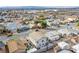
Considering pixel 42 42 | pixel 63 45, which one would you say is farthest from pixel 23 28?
pixel 63 45

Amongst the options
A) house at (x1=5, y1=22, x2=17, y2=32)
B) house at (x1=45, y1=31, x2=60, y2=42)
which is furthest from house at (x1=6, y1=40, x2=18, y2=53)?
house at (x1=45, y1=31, x2=60, y2=42)

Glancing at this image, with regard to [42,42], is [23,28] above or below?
above

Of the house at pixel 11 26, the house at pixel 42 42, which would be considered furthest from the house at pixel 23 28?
the house at pixel 42 42

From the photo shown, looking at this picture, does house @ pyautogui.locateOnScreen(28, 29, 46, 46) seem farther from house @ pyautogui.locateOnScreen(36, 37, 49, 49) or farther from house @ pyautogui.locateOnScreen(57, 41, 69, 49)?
house @ pyautogui.locateOnScreen(57, 41, 69, 49)

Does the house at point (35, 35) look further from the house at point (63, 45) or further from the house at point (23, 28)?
the house at point (63, 45)

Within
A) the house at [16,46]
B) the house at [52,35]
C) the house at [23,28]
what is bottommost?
the house at [16,46]

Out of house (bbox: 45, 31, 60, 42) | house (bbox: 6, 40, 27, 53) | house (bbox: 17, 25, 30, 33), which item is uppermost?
house (bbox: 17, 25, 30, 33)

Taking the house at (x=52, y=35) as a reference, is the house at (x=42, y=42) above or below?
below

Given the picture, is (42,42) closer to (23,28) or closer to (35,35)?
(35,35)
